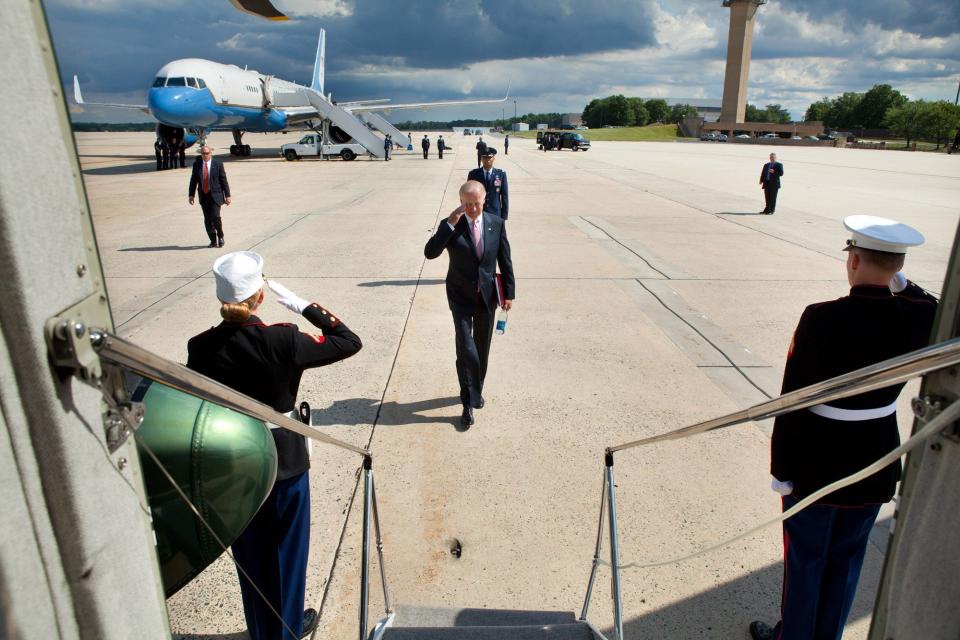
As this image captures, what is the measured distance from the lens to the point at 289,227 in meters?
13.0

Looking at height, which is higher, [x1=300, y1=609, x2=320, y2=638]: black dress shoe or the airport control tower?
the airport control tower

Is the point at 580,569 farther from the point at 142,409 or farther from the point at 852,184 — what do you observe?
the point at 852,184

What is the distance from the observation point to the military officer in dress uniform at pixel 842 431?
227cm

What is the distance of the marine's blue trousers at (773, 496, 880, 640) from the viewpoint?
2.38 metres

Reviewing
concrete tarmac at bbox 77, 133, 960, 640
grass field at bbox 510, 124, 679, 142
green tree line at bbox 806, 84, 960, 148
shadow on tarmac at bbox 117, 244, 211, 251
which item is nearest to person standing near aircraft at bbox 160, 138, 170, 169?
concrete tarmac at bbox 77, 133, 960, 640

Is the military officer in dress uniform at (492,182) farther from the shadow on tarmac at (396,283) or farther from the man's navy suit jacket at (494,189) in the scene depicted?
the shadow on tarmac at (396,283)

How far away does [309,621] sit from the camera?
9.48 ft

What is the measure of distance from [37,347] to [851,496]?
2542 millimetres

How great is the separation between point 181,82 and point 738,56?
266 feet

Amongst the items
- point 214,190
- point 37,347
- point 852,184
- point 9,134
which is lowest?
point 852,184

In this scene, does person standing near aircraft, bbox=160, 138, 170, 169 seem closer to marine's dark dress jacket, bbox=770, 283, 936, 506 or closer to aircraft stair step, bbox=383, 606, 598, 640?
aircraft stair step, bbox=383, 606, 598, 640

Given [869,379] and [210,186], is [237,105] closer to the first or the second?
[210,186]

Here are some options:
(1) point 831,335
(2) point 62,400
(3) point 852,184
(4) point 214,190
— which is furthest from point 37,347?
(3) point 852,184

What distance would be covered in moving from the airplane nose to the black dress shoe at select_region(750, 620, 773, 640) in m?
25.5
